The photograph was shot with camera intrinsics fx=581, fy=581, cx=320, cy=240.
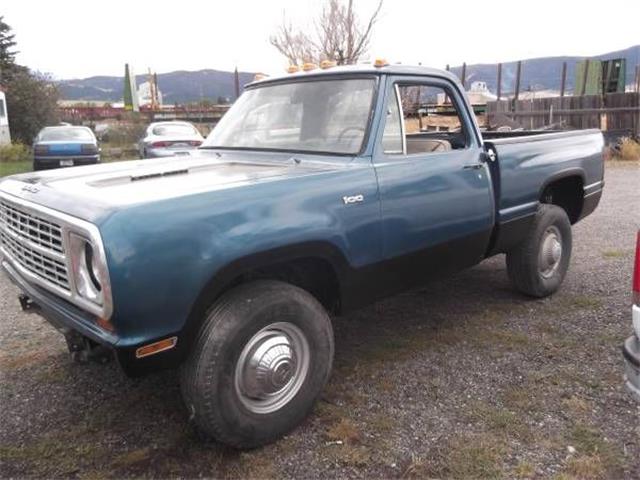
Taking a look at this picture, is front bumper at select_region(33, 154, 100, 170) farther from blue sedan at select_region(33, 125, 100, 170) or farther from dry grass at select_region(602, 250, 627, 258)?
dry grass at select_region(602, 250, 627, 258)

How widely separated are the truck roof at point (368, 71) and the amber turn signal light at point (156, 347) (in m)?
2.09

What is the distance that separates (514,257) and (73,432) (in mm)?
3518

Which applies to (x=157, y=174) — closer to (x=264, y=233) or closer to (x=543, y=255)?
(x=264, y=233)

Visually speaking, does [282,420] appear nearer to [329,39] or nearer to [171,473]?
[171,473]

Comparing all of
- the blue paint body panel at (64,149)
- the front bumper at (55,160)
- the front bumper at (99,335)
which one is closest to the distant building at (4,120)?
the front bumper at (55,160)

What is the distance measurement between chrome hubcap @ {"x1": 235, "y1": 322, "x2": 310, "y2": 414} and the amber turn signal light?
0.37 m

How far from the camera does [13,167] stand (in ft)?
58.4

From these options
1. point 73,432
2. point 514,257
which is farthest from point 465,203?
point 73,432

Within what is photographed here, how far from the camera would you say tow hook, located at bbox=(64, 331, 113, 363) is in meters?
2.76

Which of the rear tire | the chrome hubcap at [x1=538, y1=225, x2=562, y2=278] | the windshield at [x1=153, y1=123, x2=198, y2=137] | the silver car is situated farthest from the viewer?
the windshield at [x1=153, y1=123, x2=198, y2=137]

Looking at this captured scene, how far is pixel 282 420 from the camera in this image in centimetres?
296

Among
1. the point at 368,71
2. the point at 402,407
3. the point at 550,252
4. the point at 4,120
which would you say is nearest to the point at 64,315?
the point at 402,407

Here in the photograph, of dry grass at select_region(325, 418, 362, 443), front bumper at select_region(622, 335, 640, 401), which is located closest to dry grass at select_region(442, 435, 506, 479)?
dry grass at select_region(325, 418, 362, 443)

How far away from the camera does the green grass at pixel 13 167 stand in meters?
16.2
